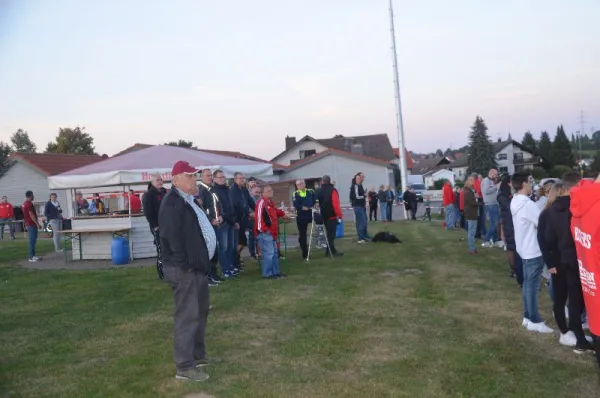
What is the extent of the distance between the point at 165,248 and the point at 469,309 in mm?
4696

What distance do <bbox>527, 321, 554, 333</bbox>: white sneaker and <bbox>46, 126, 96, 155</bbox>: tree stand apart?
6220cm

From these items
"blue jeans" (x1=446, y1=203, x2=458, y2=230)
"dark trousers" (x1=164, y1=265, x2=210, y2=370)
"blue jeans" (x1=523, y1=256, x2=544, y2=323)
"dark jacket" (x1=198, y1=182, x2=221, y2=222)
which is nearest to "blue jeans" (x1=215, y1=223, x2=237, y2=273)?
"dark jacket" (x1=198, y1=182, x2=221, y2=222)

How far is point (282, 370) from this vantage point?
5.65 meters

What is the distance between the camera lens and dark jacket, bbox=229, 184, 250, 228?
1156cm

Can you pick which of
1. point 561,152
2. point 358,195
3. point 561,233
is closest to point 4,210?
point 358,195

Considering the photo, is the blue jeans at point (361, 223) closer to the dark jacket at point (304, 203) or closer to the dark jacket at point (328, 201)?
the dark jacket at point (328, 201)

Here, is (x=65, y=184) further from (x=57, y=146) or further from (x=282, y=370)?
(x=57, y=146)

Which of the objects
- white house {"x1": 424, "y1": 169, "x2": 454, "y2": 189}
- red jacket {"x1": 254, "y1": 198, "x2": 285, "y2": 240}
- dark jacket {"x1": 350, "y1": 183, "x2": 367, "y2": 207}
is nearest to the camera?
red jacket {"x1": 254, "y1": 198, "x2": 285, "y2": 240}

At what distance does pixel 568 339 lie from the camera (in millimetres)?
6352

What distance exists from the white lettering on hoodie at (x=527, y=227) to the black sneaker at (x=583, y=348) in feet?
3.72

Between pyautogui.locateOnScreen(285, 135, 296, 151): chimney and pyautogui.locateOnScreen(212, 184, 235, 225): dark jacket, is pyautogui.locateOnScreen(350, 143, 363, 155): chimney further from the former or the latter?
pyautogui.locateOnScreen(212, 184, 235, 225): dark jacket

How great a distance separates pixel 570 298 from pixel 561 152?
91.6 m

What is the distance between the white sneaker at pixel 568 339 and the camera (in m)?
6.30

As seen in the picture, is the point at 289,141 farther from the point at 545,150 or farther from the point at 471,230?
the point at 471,230
